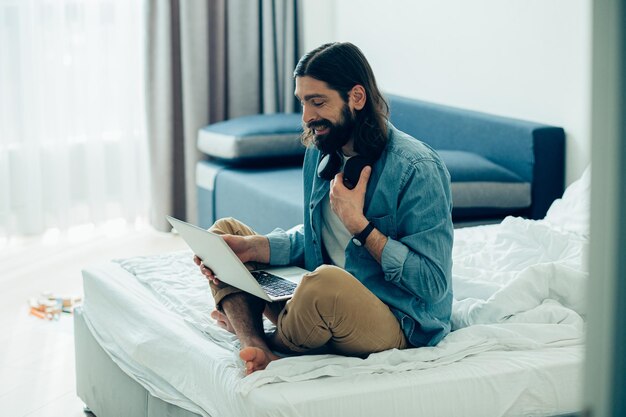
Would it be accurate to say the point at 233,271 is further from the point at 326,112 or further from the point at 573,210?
the point at 573,210

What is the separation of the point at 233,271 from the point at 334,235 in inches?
11.3

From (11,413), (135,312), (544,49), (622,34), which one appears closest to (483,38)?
(544,49)

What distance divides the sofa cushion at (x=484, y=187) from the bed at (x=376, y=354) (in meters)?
0.38

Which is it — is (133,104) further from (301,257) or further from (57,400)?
(301,257)

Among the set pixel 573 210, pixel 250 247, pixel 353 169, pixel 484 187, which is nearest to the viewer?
pixel 353 169

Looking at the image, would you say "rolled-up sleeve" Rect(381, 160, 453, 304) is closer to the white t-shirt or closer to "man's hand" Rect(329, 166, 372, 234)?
"man's hand" Rect(329, 166, 372, 234)

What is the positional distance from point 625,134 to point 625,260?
0.06m

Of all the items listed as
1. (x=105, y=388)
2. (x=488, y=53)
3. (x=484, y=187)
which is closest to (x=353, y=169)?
(x=105, y=388)

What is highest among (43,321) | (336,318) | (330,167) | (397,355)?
(330,167)

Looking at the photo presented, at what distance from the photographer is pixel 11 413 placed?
2.67m

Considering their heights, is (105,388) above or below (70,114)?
below

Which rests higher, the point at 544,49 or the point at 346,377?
the point at 544,49

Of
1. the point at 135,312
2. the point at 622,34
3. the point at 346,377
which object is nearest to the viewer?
the point at 622,34

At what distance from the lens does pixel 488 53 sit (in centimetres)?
371
